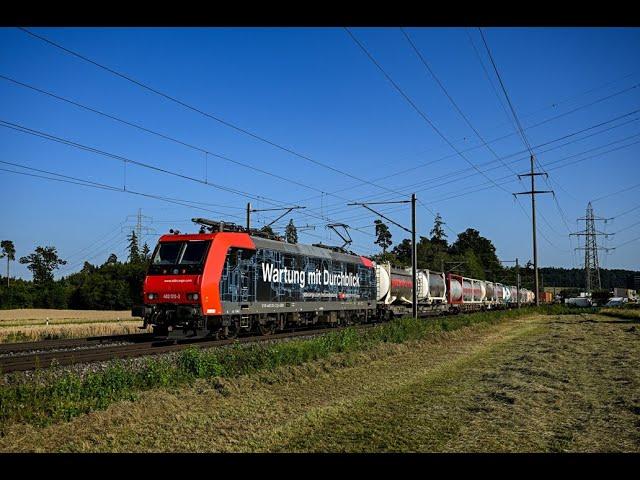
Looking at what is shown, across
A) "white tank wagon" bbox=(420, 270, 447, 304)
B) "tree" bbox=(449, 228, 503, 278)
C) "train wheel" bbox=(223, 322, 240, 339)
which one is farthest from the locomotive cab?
"tree" bbox=(449, 228, 503, 278)

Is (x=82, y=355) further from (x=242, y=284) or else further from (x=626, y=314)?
(x=626, y=314)

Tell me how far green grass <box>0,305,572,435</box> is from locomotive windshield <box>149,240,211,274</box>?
20.0 feet

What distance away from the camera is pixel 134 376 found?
12.0m

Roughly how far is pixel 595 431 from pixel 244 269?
55.9ft

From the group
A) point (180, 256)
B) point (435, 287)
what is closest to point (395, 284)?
point (435, 287)

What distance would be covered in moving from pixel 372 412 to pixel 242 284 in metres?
14.2

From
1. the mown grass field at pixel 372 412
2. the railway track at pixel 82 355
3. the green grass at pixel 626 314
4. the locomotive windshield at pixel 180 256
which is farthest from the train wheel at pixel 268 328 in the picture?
the green grass at pixel 626 314

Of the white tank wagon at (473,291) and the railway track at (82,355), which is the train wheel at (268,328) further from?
the white tank wagon at (473,291)

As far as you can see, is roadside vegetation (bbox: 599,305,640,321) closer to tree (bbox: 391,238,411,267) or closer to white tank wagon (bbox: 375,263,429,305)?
white tank wagon (bbox: 375,263,429,305)

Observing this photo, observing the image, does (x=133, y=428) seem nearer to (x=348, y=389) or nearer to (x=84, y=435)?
(x=84, y=435)
